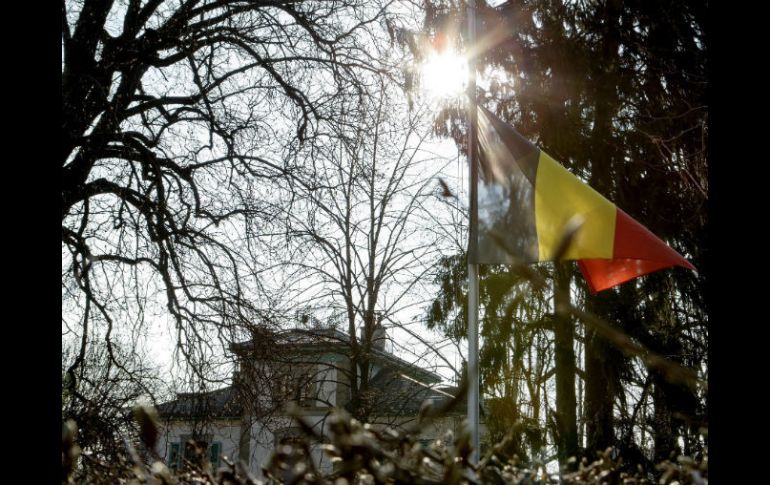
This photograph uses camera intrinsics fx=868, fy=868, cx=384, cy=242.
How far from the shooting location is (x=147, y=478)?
1289mm

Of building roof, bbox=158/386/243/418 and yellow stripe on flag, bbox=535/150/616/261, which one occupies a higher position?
yellow stripe on flag, bbox=535/150/616/261

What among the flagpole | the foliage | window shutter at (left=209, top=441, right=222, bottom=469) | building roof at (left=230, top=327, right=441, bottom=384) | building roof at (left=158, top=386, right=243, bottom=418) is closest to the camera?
the foliage

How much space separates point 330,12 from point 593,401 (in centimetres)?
773

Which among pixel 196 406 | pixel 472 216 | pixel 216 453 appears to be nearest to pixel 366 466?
pixel 472 216

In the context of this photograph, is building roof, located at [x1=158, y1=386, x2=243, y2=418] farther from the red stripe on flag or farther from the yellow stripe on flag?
the red stripe on flag

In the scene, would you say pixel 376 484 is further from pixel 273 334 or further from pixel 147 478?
pixel 273 334

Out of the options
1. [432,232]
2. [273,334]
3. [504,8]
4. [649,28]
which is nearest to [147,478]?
[273,334]

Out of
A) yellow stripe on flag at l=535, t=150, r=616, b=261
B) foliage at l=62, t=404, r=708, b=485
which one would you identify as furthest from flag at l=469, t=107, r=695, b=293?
foliage at l=62, t=404, r=708, b=485

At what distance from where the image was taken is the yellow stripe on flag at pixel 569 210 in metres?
6.03

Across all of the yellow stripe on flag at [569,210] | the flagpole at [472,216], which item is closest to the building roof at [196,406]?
the flagpole at [472,216]

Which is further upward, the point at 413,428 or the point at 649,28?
the point at 649,28

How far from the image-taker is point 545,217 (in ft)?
21.4

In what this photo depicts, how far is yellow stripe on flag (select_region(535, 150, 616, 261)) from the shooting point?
19.8 ft

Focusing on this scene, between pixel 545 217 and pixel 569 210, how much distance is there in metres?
0.21
